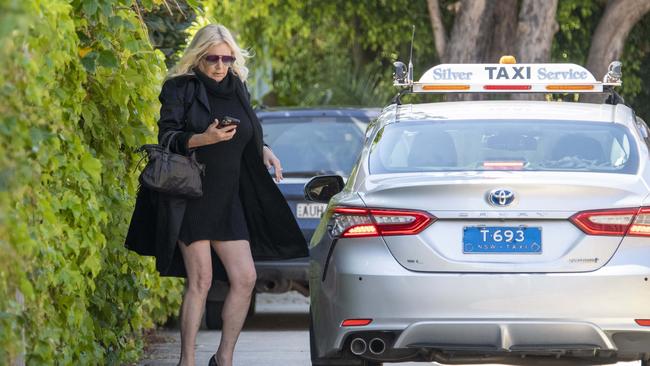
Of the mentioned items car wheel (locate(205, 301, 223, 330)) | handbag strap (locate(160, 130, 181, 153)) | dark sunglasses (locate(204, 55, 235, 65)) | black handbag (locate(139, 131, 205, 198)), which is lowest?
car wheel (locate(205, 301, 223, 330))

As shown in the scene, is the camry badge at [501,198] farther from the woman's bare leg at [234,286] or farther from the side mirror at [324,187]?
the woman's bare leg at [234,286]

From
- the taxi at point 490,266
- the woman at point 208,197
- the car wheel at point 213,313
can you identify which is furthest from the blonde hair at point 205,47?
the car wheel at point 213,313

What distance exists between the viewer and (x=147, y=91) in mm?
8469

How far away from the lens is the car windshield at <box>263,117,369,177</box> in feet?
37.7

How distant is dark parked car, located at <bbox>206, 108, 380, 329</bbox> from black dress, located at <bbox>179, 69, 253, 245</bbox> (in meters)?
3.00

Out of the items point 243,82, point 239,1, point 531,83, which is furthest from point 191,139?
point 239,1

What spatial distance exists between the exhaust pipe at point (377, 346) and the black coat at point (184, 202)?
1.27m

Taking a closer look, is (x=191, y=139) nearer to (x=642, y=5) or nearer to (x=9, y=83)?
(x=9, y=83)

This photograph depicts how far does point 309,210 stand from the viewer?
10906mm

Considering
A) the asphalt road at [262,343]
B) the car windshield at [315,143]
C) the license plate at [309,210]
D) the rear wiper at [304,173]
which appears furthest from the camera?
the car windshield at [315,143]

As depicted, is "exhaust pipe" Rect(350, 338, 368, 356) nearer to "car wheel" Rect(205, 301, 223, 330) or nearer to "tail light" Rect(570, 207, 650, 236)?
"tail light" Rect(570, 207, 650, 236)

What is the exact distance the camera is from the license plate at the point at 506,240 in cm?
655

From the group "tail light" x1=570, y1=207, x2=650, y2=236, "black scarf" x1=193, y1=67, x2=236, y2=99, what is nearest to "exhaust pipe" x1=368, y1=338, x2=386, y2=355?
"tail light" x1=570, y1=207, x2=650, y2=236

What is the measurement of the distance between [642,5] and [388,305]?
12486 mm
